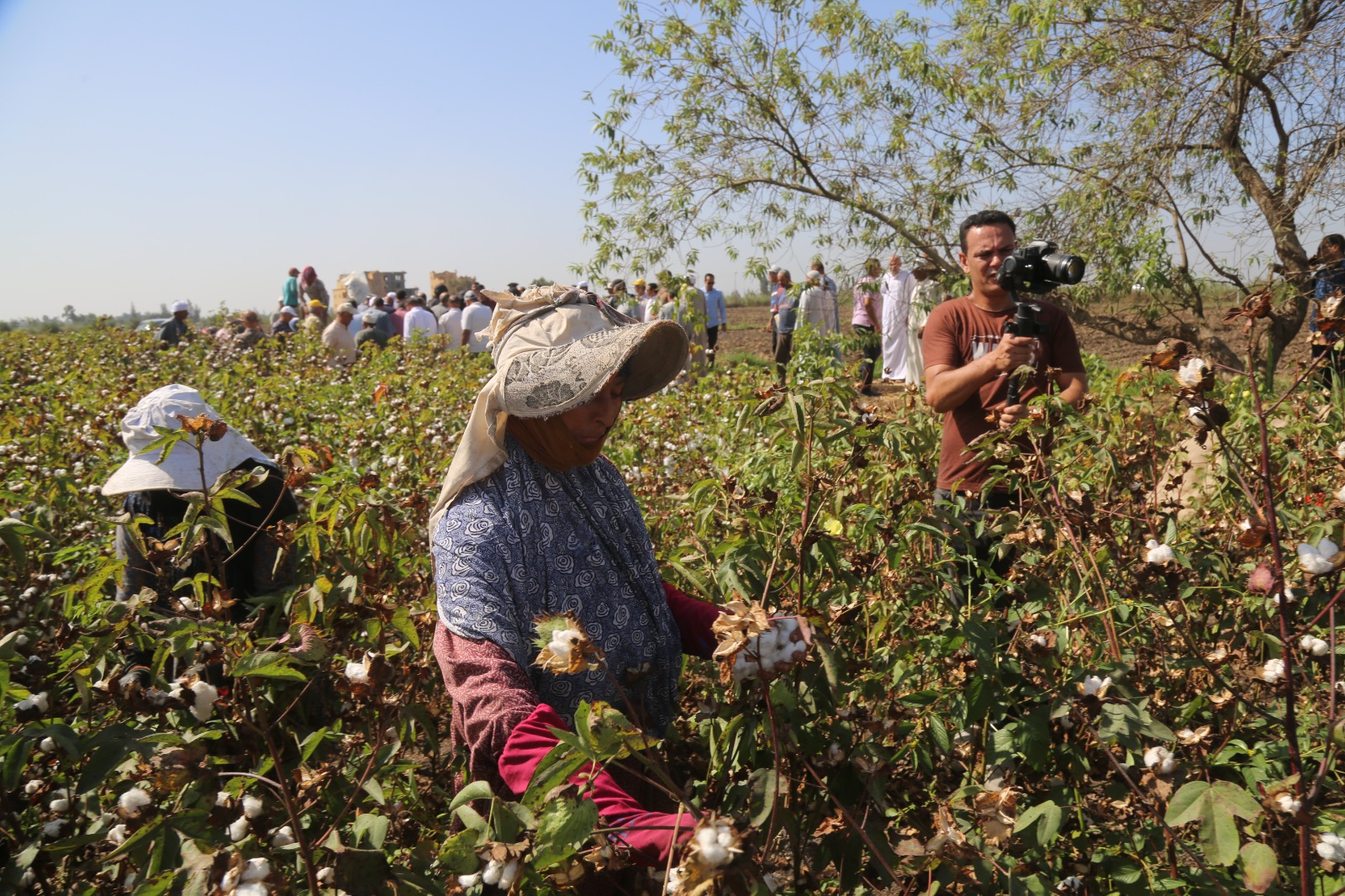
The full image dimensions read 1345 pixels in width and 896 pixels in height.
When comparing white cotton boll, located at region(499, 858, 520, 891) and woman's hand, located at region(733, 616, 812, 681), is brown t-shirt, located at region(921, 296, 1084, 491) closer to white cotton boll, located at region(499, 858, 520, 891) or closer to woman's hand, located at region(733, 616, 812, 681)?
woman's hand, located at region(733, 616, 812, 681)

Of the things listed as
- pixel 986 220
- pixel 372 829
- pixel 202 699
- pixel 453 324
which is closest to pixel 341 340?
pixel 453 324

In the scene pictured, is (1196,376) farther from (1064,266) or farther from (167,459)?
(167,459)

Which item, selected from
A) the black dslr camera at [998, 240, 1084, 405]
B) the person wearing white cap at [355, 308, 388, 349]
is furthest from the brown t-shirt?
the person wearing white cap at [355, 308, 388, 349]

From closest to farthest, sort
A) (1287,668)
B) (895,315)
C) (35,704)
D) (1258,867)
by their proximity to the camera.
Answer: (1258,867)
(1287,668)
(35,704)
(895,315)

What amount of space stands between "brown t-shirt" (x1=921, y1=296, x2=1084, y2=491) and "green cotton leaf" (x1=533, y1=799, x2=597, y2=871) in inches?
74.8

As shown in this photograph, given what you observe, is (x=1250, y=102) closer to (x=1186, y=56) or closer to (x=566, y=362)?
(x=1186, y=56)

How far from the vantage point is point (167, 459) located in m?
2.14

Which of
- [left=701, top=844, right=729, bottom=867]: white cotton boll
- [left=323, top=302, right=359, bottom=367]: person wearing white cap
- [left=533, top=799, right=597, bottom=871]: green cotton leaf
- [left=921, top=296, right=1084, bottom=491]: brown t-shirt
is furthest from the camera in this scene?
[left=323, top=302, right=359, bottom=367]: person wearing white cap

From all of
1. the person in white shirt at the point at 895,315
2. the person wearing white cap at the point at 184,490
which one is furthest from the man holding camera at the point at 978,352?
the person in white shirt at the point at 895,315

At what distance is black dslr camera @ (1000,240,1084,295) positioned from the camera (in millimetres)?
2334

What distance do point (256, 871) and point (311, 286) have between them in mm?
13578

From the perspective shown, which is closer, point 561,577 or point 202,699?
point 202,699

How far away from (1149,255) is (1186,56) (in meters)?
1.18

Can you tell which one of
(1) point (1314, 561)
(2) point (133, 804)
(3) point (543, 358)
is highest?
(3) point (543, 358)
